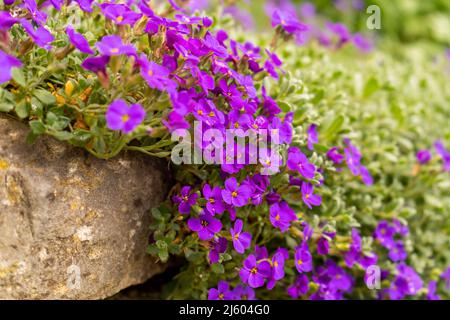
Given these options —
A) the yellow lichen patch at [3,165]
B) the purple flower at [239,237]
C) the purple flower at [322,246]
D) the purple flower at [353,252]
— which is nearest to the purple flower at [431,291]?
the purple flower at [353,252]

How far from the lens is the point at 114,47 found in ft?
5.39

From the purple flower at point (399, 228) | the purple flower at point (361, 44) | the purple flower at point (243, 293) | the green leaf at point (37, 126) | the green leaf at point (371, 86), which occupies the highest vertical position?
the purple flower at point (361, 44)

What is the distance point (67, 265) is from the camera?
1854 millimetres

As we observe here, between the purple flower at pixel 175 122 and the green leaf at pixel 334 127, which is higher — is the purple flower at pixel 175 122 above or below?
below

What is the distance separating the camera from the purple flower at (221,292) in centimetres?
212

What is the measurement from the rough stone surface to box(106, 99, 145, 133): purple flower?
14.0 inches

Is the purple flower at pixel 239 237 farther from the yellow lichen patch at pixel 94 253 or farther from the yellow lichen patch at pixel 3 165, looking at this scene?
the yellow lichen patch at pixel 3 165

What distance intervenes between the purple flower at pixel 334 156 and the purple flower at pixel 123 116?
110 cm

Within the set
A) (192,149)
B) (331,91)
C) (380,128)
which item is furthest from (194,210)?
(380,128)

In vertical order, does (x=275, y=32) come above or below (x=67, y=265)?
above

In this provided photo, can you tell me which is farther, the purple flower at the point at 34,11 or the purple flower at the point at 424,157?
the purple flower at the point at 424,157

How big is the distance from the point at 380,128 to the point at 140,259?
5.59ft

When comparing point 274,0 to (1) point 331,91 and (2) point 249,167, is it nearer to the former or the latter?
(1) point 331,91

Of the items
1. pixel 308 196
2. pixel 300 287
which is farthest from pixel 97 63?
pixel 300 287
